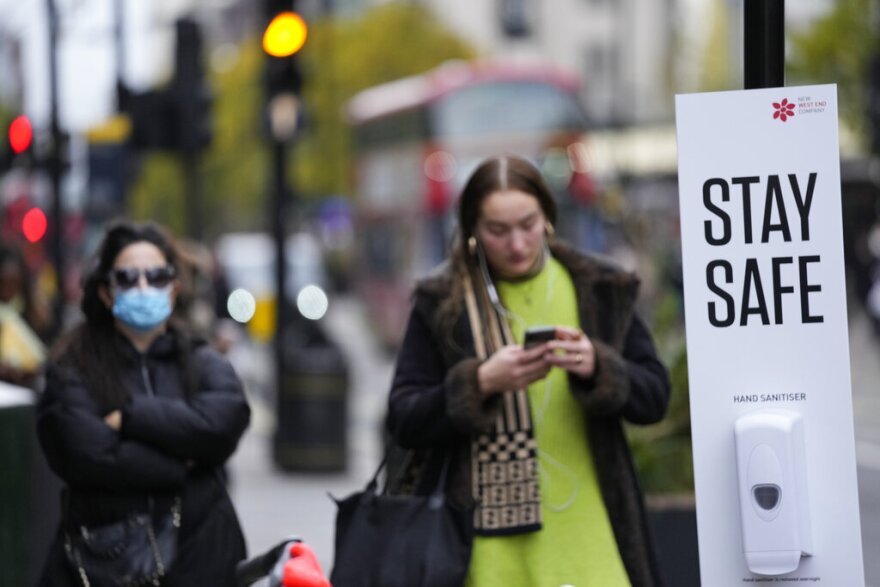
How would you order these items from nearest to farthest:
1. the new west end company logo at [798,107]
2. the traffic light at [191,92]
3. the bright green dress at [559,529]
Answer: the new west end company logo at [798,107] → the bright green dress at [559,529] → the traffic light at [191,92]

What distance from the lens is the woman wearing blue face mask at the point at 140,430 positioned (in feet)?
15.1

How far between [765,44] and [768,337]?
663 millimetres

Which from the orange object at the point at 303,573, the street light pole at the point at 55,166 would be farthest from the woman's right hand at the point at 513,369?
the street light pole at the point at 55,166

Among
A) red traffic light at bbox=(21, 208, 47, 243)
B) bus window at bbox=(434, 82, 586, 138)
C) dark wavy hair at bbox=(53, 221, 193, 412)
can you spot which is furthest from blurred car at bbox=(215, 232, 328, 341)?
dark wavy hair at bbox=(53, 221, 193, 412)

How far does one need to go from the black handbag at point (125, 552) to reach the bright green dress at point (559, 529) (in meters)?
0.83

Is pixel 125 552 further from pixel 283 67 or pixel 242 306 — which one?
pixel 242 306

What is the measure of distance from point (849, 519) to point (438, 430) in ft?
3.33

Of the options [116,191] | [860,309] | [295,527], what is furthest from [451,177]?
[295,527]

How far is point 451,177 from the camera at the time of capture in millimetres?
28859

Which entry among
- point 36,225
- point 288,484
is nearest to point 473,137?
point 36,225

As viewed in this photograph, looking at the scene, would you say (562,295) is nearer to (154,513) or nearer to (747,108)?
(747,108)

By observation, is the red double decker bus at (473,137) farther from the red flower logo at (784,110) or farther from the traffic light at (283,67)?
the red flower logo at (784,110)

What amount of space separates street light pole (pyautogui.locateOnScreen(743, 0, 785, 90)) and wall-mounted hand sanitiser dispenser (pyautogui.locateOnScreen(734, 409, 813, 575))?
755 millimetres

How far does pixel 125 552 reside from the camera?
15.0ft
